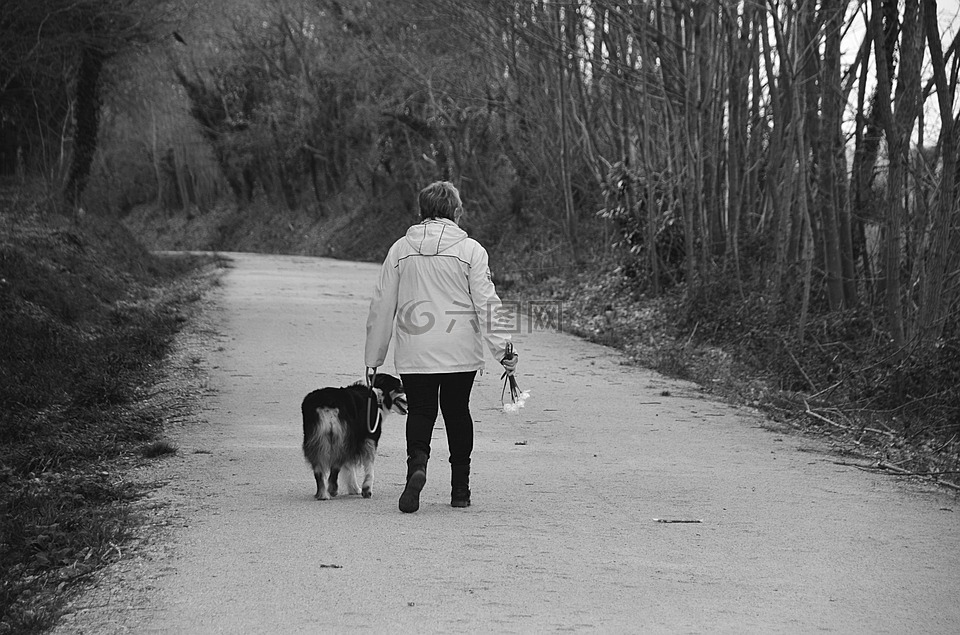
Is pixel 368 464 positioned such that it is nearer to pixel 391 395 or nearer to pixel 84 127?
pixel 391 395

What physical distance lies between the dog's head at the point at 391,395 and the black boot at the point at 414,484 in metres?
0.59

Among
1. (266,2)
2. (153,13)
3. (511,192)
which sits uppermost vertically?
(266,2)

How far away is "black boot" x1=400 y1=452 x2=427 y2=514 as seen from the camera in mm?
6840

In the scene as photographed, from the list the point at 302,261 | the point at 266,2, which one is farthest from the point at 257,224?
the point at 302,261

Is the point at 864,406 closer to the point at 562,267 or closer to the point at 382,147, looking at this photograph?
the point at 562,267

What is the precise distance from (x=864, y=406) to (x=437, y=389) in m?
6.65

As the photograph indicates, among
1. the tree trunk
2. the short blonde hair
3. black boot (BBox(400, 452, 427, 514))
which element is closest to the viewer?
black boot (BBox(400, 452, 427, 514))

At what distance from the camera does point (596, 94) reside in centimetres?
2420

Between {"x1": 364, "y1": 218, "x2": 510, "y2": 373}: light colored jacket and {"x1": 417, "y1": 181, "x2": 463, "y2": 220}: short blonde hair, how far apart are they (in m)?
0.06

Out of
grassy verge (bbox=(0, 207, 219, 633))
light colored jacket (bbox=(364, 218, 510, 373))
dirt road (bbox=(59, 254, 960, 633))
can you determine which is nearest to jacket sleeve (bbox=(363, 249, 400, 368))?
light colored jacket (bbox=(364, 218, 510, 373))

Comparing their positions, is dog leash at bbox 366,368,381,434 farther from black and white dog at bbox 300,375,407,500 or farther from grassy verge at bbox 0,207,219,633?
grassy verge at bbox 0,207,219,633

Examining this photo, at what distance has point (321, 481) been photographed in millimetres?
7195

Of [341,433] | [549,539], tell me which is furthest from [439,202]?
[549,539]

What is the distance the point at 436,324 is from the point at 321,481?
119cm
